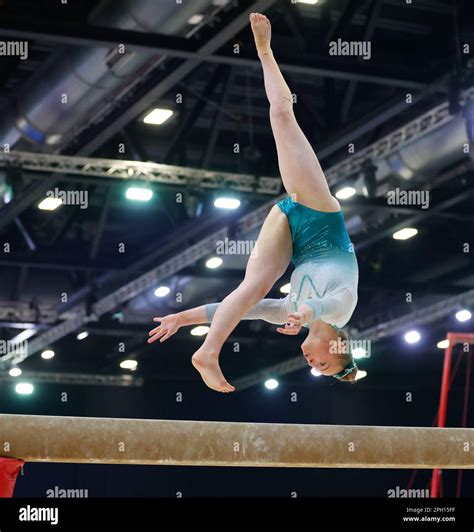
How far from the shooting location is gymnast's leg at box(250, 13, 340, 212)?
16.2 feet

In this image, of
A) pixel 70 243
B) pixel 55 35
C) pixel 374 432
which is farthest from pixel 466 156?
pixel 70 243

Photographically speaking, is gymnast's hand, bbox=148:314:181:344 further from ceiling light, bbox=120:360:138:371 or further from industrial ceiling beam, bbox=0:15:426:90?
ceiling light, bbox=120:360:138:371

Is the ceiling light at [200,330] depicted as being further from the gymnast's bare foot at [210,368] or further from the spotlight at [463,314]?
the gymnast's bare foot at [210,368]

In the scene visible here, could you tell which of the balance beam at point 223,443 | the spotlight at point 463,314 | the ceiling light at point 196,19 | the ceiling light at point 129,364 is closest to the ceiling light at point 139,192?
the ceiling light at point 196,19

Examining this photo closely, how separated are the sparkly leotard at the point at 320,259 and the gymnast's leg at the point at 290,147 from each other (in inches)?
2.8

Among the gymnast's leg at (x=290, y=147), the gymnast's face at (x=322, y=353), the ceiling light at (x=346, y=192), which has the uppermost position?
the ceiling light at (x=346, y=192)

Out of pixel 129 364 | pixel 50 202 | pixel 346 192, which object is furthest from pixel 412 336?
pixel 50 202

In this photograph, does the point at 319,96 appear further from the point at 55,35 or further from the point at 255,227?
the point at 55,35

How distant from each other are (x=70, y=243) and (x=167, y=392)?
712 cm

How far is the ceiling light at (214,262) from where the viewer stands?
45.0 feet

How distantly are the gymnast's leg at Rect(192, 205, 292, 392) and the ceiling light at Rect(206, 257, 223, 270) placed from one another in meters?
8.57

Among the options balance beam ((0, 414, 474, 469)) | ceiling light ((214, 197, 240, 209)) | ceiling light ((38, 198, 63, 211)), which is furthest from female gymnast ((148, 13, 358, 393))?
ceiling light ((38, 198, 63, 211))

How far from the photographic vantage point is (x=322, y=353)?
501 centimetres

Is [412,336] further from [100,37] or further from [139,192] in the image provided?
[100,37]
